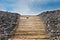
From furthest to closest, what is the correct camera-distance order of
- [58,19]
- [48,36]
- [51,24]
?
[58,19] < [51,24] < [48,36]

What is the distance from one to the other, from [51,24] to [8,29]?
436 centimetres

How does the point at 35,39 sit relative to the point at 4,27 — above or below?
below

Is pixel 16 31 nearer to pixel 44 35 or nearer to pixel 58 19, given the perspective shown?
pixel 44 35

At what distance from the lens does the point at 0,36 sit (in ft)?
44.9

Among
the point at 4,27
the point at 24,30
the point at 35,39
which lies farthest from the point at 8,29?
the point at 35,39

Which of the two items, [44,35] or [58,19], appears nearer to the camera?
[44,35]

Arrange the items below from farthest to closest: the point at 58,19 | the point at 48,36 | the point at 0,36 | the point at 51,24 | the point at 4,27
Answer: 1. the point at 58,19
2. the point at 51,24
3. the point at 4,27
4. the point at 48,36
5. the point at 0,36

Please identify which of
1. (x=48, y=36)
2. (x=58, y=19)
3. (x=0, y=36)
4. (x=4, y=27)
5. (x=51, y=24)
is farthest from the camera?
(x=58, y=19)

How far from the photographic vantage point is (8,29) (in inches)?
607

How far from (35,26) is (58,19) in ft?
8.81

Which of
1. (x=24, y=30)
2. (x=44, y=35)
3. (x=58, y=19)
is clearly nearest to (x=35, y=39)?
(x=44, y=35)

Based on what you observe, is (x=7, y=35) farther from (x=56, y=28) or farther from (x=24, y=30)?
(x=56, y=28)

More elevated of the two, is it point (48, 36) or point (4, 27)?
point (4, 27)

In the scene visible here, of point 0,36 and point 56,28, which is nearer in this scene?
point 0,36
